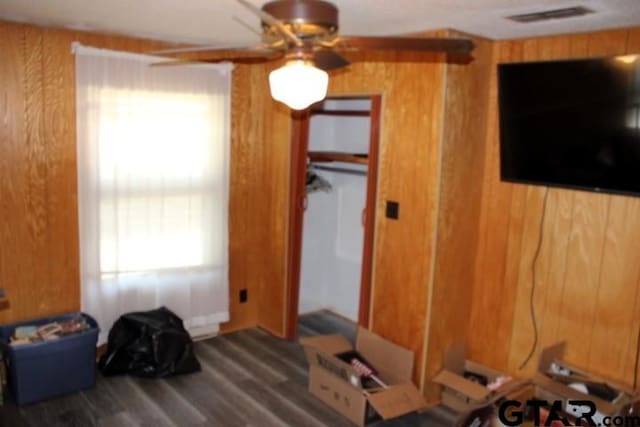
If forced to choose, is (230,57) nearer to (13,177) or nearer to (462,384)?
(13,177)

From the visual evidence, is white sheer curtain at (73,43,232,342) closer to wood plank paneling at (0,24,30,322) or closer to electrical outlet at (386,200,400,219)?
wood plank paneling at (0,24,30,322)

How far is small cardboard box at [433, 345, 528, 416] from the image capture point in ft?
10.2

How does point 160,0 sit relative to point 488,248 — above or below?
→ above

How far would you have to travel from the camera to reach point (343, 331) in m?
4.52

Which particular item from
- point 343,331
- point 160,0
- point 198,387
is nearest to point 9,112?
point 160,0

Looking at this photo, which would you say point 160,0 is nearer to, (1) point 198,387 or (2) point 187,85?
(2) point 187,85

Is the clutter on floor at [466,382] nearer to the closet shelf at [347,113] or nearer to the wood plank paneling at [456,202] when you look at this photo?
the wood plank paneling at [456,202]

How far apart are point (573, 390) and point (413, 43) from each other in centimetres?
216

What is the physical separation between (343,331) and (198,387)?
1.44 m

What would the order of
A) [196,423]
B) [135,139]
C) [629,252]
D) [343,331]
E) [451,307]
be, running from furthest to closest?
[343,331] → [135,139] → [451,307] → [196,423] → [629,252]

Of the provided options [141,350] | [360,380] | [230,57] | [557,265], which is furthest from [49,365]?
[557,265]

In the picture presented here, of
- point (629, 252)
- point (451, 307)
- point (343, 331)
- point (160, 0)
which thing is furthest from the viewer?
point (343, 331)

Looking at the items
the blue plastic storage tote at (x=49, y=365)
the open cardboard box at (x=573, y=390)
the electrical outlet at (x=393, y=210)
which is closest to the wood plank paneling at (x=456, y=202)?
the electrical outlet at (x=393, y=210)

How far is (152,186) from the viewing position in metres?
3.74
